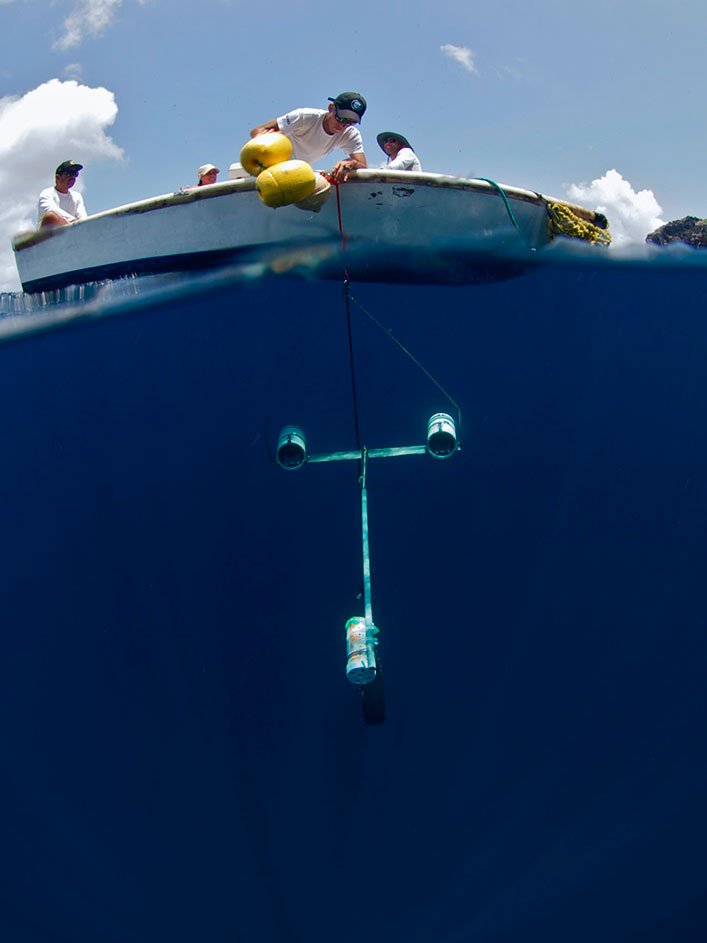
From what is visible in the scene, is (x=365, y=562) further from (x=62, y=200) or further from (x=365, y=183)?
(x=62, y=200)

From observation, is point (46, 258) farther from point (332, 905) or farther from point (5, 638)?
point (332, 905)

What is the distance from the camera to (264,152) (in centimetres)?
426

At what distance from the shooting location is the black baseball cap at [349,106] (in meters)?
5.05

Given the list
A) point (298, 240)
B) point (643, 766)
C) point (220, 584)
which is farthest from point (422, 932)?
point (298, 240)

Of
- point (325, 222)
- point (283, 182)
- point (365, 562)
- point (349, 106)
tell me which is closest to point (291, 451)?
point (365, 562)

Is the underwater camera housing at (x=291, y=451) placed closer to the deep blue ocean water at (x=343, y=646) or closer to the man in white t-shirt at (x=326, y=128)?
the deep blue ocean water at (x=343, y=646)

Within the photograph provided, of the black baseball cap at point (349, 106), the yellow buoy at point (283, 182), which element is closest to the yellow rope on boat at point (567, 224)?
the black baseball cap at point (349, 106)

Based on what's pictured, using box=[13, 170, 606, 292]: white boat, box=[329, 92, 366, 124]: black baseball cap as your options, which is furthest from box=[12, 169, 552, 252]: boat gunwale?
box=[329, 92, 366, 124]: black baseball cap

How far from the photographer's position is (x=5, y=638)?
3.93 m

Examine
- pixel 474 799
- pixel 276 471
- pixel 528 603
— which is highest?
pixel 276 471

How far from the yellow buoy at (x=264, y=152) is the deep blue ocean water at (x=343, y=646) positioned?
4.29 feet

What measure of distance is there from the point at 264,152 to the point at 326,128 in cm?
121

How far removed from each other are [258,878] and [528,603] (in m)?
1.98

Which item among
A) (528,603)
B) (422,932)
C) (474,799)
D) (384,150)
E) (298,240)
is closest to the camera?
(422,932)
